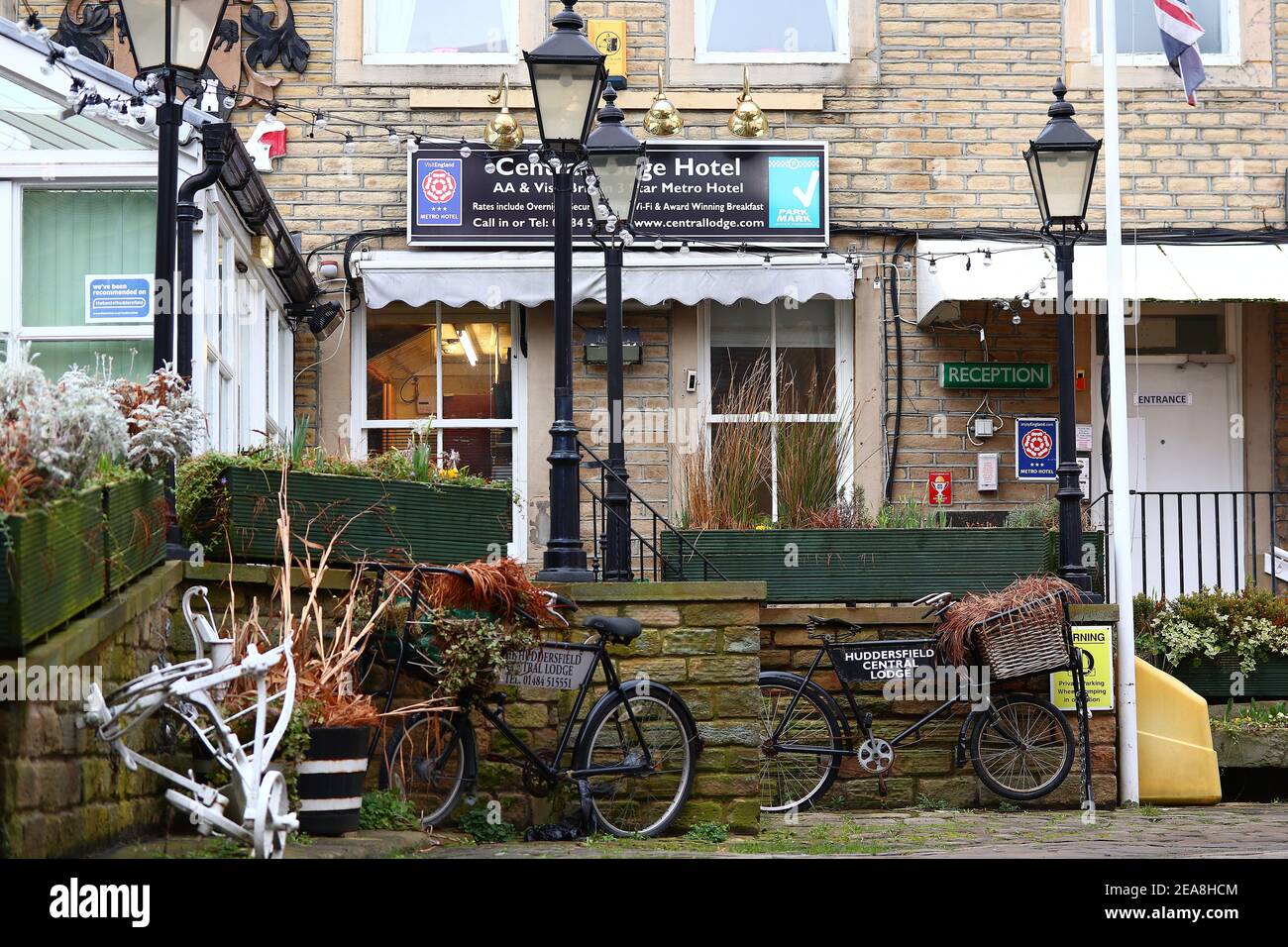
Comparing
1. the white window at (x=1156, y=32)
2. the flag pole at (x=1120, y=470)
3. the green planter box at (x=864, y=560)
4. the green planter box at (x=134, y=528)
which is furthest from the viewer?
the white window at (x=1156, y=32)

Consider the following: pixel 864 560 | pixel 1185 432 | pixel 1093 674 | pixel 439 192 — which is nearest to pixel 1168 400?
pixel 1185 432

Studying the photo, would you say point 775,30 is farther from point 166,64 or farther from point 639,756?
point 639,756

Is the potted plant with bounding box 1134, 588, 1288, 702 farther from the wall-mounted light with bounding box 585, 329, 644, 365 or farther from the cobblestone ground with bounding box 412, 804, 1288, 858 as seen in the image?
the wall-mounted light with bounding box 585, 329, 644, 365

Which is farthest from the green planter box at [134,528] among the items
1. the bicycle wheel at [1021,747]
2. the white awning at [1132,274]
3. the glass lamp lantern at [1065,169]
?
the white awning at [1132,274]

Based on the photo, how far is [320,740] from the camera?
6066 millimetres

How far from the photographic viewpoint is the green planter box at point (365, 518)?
6820 millimetres

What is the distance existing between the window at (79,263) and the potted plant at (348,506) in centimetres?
141

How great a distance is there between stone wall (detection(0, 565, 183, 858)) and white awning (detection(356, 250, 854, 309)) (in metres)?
5.43

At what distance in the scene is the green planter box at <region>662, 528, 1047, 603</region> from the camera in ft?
30.1

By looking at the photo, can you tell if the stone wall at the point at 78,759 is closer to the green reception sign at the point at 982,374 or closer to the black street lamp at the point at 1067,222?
the black street lamp at the point at 1067,222

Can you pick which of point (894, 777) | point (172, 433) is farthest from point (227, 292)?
point (894, 777)

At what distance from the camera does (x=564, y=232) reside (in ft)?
25.9

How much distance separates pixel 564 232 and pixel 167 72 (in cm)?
198

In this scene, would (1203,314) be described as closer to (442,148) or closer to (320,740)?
(442,148)
